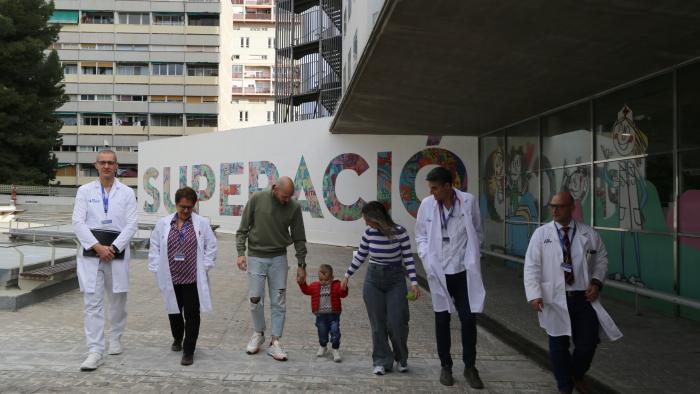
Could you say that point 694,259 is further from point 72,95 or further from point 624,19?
point 72,95

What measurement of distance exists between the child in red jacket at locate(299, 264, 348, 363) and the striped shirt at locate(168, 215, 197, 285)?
3.34 ft

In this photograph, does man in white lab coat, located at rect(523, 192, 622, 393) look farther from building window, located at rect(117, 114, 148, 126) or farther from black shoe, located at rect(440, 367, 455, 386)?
building window, located at rect(117, 114, 148, 126)

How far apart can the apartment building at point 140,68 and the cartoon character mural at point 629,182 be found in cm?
6464

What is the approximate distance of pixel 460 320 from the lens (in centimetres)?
530

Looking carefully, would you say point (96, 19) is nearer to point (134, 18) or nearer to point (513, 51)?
point (134, 18)

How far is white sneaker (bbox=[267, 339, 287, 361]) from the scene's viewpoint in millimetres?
6039

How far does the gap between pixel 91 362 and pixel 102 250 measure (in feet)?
3.18

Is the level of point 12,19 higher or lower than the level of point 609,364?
higher

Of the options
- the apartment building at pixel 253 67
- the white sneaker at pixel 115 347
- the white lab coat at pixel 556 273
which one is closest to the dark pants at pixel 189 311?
the white sneaker at pixel 115 347

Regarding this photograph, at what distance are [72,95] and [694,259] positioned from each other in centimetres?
7318

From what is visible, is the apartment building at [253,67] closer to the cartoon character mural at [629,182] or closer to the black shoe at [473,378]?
the cartoon character mural at [629,182]

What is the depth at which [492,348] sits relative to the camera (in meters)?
7.02

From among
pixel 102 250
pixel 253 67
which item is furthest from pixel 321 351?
pixel 253 67

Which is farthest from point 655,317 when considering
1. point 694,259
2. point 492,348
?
point 492,348
